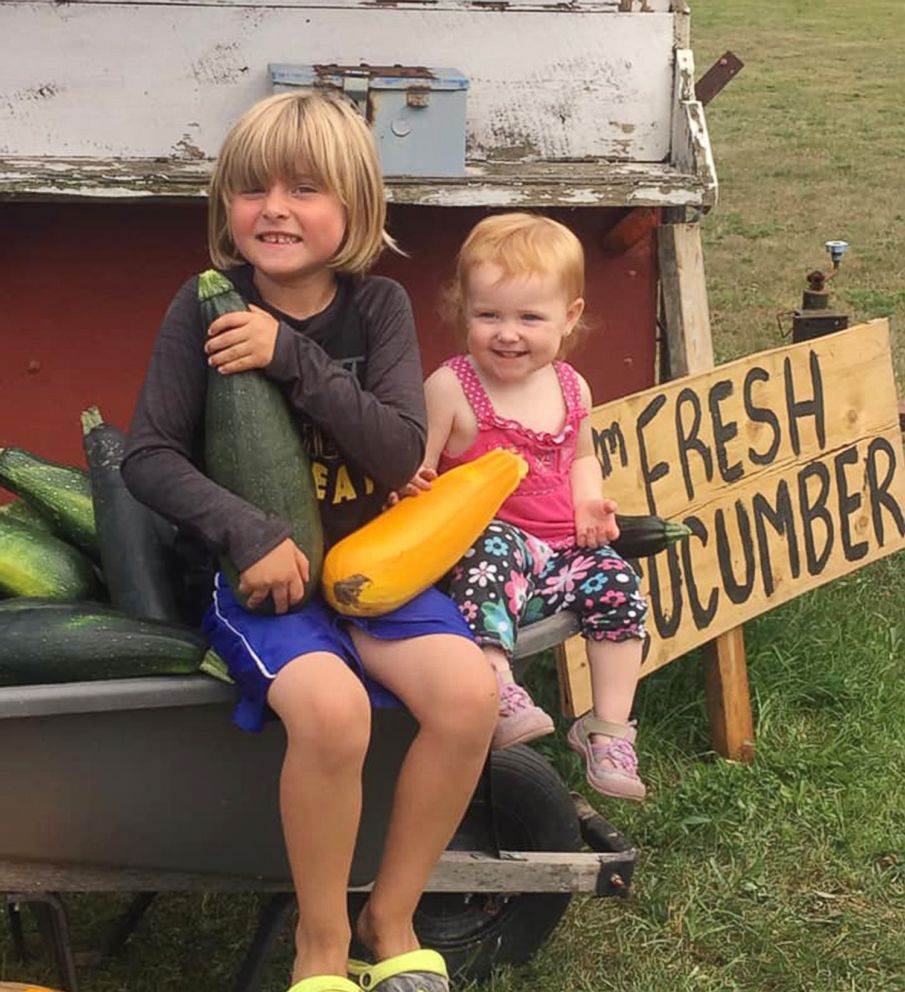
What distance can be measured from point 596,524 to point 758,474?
3.87 ft

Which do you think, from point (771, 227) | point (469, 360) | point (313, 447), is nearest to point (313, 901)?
point (313, 447)

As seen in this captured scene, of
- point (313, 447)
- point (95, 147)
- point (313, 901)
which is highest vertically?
point (95, 147)

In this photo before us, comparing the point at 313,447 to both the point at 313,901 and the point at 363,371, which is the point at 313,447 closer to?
the point at 363,371

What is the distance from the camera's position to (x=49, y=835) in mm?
2389

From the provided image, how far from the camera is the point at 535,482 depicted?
9.96 ft

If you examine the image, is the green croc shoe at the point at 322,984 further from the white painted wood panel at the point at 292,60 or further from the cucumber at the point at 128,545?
the white painted wood panel at the point at 292,60

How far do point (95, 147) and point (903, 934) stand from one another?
2.79 m

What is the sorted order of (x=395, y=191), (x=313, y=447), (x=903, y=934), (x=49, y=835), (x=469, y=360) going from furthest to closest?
(x=395, y=191), (x=903, y=934), (x=469, y=360), (x=313, y=447), (x=49, y=835)

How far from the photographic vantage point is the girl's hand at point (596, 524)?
2965 millimetres

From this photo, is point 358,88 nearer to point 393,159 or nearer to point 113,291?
point 393,159

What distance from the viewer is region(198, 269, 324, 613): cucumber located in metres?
2.41

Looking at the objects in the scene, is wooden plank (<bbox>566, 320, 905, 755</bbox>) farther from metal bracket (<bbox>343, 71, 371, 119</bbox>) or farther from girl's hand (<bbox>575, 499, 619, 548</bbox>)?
metal bracket (<bbox>343, 71, 371, 119</bbox>)

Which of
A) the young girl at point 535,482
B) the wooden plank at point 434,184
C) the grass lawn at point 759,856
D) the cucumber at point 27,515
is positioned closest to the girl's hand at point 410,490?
the young girl at point 535,482

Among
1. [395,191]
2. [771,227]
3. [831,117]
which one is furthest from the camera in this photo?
[831,117]
